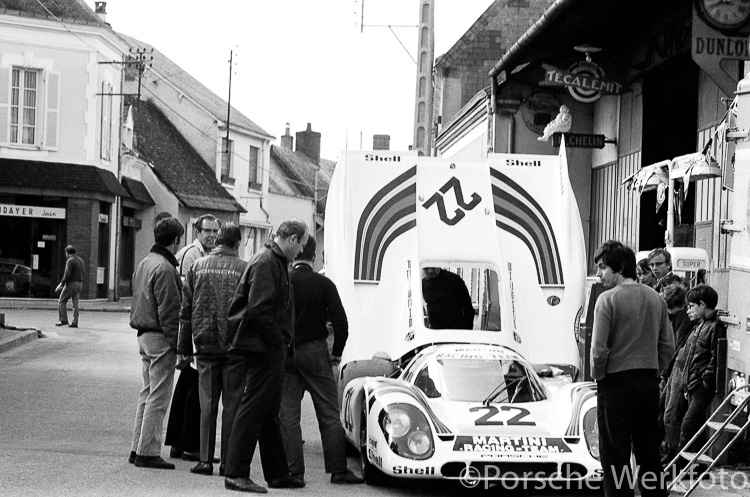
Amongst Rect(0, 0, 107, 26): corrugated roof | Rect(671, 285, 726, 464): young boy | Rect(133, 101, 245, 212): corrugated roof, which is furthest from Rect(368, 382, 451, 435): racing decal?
Rect(133, 101, 245, 212): corrugated roof

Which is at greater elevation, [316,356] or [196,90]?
[196,90]

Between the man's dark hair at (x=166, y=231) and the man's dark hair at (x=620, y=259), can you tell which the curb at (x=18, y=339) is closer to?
the man's dark hair at (x=166, y=231)

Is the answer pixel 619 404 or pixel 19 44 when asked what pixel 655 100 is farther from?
pixel 19 44

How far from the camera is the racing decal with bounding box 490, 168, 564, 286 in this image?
1233cm

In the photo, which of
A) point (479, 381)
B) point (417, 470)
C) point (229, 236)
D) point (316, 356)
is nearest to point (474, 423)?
point (417, 470)

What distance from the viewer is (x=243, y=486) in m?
8.68

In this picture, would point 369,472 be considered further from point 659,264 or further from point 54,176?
point 54,176

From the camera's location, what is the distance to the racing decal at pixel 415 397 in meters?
9.09

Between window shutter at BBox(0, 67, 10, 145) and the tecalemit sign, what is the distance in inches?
86.2

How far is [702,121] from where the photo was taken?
1591 centimetres

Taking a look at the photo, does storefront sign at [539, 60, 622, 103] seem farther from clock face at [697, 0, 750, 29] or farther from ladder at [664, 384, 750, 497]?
ladder at [664, 384, 750, 497]

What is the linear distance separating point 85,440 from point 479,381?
370cm

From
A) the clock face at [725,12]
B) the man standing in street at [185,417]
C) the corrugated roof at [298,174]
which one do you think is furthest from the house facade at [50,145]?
the clock face at [725,12]

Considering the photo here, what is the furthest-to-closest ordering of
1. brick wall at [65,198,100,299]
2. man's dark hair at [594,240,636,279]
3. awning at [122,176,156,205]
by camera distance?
awning at [122,176,156,205] < brick wall at [65,198,100,299] < man's dark hair at [594,240,636,279]
